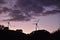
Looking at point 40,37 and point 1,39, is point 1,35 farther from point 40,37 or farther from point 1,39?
point 40,37

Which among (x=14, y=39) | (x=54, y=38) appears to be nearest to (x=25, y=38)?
(x=14, y=39)

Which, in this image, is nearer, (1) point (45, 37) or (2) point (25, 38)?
(1) point (45, 37)

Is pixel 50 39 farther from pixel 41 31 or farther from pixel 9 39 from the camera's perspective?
pixel 9 39

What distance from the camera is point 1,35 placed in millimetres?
44500

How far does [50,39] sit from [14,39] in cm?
1050

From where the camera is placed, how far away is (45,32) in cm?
4522

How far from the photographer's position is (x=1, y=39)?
44.3m

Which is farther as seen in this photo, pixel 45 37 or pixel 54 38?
pixel 54 38

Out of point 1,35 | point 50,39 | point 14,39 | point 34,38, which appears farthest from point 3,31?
point 50,39

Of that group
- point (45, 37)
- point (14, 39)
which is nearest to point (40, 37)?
point (45, 37)

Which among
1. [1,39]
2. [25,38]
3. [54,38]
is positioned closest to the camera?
[1,39]

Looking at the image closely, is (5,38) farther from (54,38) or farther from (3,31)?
(54,38)

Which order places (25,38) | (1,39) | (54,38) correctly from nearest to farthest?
(1,39), (54,38), (25,38)

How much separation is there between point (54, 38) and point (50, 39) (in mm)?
1643
